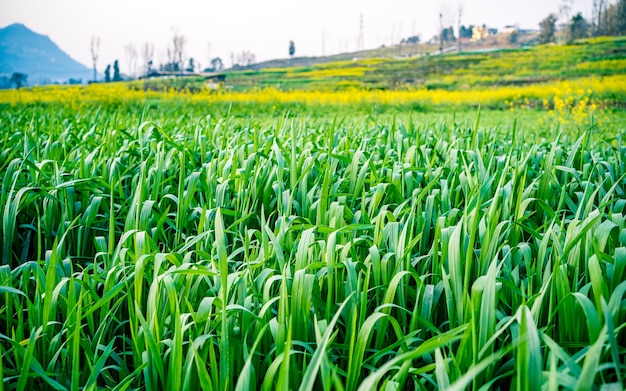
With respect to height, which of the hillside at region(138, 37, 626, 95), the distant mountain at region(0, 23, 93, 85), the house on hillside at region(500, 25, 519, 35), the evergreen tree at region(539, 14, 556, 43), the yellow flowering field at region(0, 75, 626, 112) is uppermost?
the distant mountain at region(0, 23, 93, 85)

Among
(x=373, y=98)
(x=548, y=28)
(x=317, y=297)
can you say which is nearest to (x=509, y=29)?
(x=548, y=28)

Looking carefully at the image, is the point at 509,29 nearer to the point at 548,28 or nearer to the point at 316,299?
the point at 548,28

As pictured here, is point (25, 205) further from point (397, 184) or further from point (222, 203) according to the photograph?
point (397, 184)

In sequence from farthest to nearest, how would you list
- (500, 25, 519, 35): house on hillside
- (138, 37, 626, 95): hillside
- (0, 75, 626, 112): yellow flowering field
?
(500, 25, 519, 35): house on hillside
(138, 37, 626, 95): hillside
(0, 75, 626, 112): yellow flowering field

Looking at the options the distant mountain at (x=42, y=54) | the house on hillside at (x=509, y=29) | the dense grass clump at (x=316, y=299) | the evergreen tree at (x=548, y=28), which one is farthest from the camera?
the distant mountain at (x=42, y=54)

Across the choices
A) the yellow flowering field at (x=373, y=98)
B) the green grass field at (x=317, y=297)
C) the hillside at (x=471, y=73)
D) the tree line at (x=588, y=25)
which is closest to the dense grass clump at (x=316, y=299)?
the green grass field at (x=317, y=297)

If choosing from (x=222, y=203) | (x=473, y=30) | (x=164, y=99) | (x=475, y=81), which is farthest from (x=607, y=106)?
(x=473, y=30)

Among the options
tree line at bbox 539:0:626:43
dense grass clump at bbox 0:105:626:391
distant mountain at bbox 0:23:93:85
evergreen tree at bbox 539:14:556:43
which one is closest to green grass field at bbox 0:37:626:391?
dense grass clump at bbox 0:105:626:391

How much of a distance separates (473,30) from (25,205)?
44.9 metres

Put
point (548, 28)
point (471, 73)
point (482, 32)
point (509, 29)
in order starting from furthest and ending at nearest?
point (482, 32) → point (509, 29) → point (548, 28) → point (471, 73)

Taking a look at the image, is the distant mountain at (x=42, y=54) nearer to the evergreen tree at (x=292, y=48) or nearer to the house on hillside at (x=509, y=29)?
the evergreen tree at (x=292, y=48)

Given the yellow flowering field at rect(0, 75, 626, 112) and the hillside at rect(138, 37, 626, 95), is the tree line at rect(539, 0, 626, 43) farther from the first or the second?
the yellow flowering field at rect(0, 75, 626, 112)

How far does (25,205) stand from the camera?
5.36ft

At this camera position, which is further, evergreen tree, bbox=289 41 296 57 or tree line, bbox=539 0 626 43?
evergreen tree, bbox=289 41 296 57
